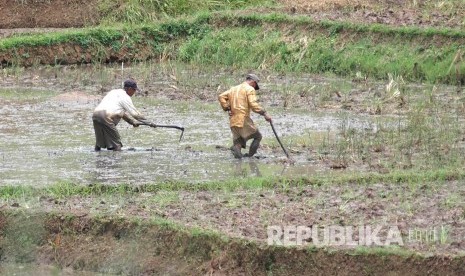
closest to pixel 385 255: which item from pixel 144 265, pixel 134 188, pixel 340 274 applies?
pixel 340 274

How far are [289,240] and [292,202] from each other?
4.85 ft

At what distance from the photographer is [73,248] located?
9.31 m

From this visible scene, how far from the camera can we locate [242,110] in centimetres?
1265

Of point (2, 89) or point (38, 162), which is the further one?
point (2, 89)

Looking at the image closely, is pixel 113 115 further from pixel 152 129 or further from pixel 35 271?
pixel 35 271

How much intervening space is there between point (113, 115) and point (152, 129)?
1695mm

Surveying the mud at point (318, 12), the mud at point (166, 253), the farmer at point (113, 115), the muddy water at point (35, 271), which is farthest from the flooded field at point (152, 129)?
the mud at point (318, 12)

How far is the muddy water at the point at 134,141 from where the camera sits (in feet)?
38.8

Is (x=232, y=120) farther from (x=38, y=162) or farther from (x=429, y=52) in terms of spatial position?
(x=429, y=52)

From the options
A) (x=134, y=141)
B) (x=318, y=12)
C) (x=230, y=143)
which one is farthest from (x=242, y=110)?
(x=318, y=12)

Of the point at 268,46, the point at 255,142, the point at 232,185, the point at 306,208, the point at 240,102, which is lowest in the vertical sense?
the point at 268,46

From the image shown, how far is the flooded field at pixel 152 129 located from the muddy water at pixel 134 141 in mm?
11

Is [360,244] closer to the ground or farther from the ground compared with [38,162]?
farther from the ground

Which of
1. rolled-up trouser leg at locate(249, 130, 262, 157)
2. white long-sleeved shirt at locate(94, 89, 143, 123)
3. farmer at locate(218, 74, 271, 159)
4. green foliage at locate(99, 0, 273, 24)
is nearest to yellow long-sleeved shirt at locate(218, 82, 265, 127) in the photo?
farmer at locate(218, 74, 271, 159)
